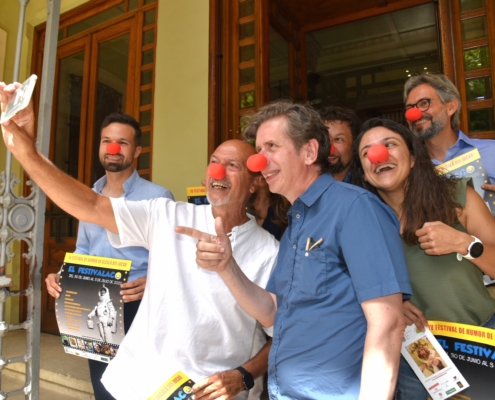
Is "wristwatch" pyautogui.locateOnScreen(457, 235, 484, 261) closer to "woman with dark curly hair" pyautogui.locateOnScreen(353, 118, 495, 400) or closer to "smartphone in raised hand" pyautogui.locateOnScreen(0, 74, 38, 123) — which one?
"woman with dark curly hair" pyautogui.locateOnScreen(353, 118, 495, 400)

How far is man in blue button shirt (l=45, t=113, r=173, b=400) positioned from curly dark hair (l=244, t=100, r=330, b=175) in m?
0.99

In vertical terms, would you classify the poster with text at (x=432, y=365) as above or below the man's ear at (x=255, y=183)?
below

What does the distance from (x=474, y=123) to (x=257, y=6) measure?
1.93 metres

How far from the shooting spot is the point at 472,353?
1217 mm

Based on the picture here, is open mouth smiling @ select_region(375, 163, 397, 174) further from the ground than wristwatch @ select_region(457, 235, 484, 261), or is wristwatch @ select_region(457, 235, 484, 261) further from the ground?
open mouth smiling @ select_region(375, 163, 397, 174)

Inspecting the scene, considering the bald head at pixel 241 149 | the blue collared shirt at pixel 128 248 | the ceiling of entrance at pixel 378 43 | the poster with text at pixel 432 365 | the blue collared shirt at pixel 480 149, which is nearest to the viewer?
the poster with text at pixel 432 365

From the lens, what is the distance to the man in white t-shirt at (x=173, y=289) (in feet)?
4.64

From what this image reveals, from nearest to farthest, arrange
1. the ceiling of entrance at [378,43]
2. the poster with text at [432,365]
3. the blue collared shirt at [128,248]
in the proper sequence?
the poster with text at [432,365] < the blue collared shirt at [128,248] < the ceiling of entrance at [378,43]

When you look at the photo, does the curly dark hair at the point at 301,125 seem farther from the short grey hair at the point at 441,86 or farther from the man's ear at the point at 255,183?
the short grey hair at the point at 441,86

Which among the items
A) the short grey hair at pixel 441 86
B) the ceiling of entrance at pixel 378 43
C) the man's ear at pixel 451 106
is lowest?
the man's ear at pixel 451 106

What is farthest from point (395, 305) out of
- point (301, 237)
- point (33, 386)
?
point (33, 386)

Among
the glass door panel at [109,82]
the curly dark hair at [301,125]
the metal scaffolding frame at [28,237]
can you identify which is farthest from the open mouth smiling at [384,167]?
the glass door panel at [109,82]

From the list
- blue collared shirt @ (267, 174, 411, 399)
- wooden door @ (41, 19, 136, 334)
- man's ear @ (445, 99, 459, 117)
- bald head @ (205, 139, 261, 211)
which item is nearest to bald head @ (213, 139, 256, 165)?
bald head @ (205, 139, 261, 211)

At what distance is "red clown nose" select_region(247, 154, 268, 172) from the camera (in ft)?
4.25
